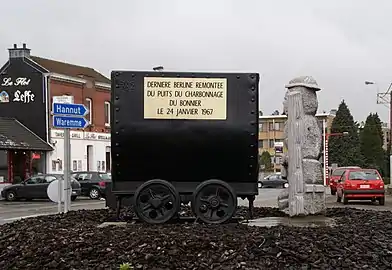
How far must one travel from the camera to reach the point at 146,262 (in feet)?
26.5

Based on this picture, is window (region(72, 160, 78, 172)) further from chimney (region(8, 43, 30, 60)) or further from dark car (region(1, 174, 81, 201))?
dark car (region(1, 174, 81, 201))

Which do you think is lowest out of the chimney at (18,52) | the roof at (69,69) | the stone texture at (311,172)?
the stone texture at (311,172)

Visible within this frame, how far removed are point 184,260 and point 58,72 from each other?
42269mm

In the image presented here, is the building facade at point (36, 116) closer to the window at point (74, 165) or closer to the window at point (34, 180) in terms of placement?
the window at point (74, 165)

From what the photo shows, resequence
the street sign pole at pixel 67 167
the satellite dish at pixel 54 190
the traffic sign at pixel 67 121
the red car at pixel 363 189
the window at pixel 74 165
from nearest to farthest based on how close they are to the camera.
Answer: the street sign pole at pixel 67 167
the traffic sign at pixel 67 121
the satellite dish at pixel 54 190
the red car at pixel 363 189
the window at pixel 74 165

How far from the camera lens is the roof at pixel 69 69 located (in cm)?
4951

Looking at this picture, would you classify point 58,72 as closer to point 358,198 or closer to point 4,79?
point 4,79

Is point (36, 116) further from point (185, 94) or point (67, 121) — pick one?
point (185, 94)

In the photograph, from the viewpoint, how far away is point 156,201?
1123cm

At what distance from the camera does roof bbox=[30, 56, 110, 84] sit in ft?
162

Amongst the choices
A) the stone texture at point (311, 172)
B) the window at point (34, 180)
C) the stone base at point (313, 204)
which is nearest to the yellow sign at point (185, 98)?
the stone texture at point (311, 172)

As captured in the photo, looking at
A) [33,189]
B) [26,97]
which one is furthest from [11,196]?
[26,97]

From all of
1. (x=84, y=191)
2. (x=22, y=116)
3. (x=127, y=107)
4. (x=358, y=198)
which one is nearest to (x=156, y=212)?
(x=127, y=107)

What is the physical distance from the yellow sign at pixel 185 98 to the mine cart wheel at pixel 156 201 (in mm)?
1171
